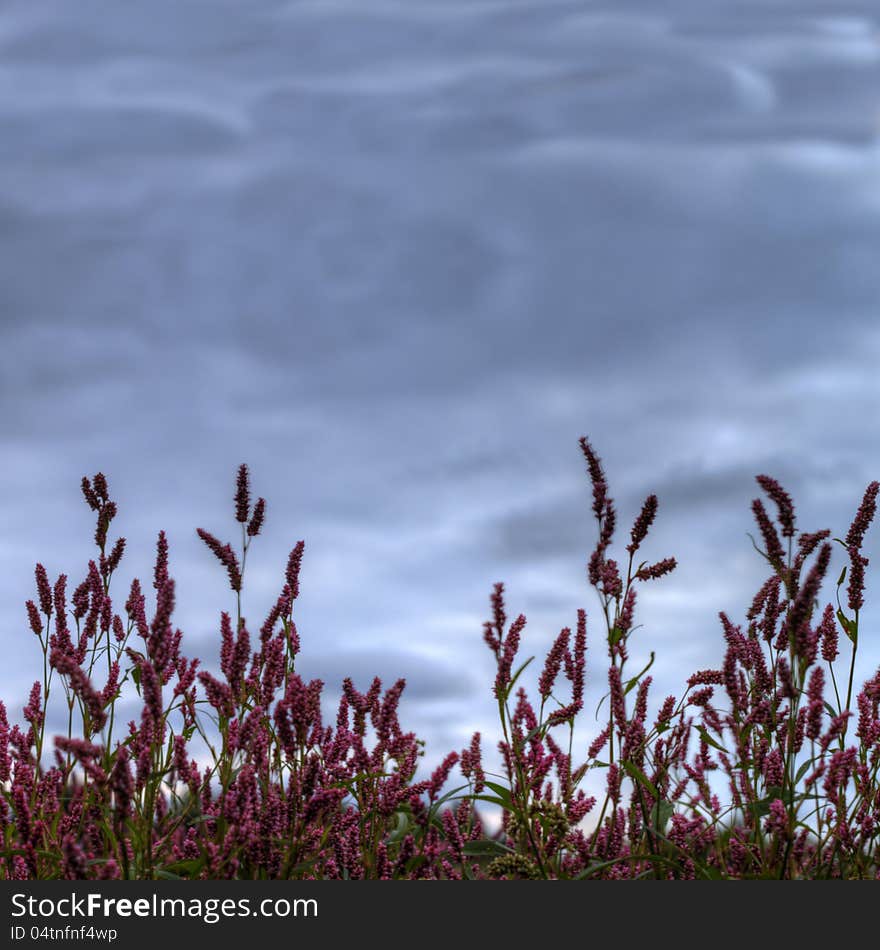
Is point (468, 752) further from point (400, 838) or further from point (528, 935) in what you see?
point (528, 935)

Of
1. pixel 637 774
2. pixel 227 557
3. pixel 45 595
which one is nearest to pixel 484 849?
pixel 637 774

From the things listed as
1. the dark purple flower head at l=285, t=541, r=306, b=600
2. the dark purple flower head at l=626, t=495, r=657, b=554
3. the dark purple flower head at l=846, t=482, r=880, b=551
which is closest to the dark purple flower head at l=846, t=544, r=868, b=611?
the dark purple flower head at l=846, t=482, r=880, b=551

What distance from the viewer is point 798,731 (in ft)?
10.9

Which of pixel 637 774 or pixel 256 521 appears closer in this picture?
pixel 637 774

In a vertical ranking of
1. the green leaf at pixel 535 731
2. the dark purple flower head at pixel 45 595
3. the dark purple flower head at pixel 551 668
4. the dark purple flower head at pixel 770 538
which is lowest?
the green leaf at pixel 535 731

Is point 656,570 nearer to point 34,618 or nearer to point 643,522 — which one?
point 643,522

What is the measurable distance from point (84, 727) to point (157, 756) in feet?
2.09

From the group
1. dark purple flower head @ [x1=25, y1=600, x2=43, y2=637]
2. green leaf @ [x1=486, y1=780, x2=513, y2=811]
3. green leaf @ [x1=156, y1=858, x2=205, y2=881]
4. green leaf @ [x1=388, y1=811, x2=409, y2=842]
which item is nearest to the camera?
green leaf @ [x1=156, y1=858, x2=205, y2=881]

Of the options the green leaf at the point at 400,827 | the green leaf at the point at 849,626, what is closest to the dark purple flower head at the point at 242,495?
the green leaf at the point at 400,827

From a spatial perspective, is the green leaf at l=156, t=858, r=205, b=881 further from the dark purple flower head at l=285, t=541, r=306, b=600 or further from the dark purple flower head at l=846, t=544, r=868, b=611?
the dark purple flower head at l=846, t=544, r=868, b=611

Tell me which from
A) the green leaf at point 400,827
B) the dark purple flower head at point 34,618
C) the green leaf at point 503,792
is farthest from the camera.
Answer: the dark purple flower head at point 34,618

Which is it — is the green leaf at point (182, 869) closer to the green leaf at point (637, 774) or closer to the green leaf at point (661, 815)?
the green leaf at point (637, 774)

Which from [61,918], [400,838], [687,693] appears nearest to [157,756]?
[400,838]

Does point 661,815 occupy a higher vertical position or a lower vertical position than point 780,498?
lower
